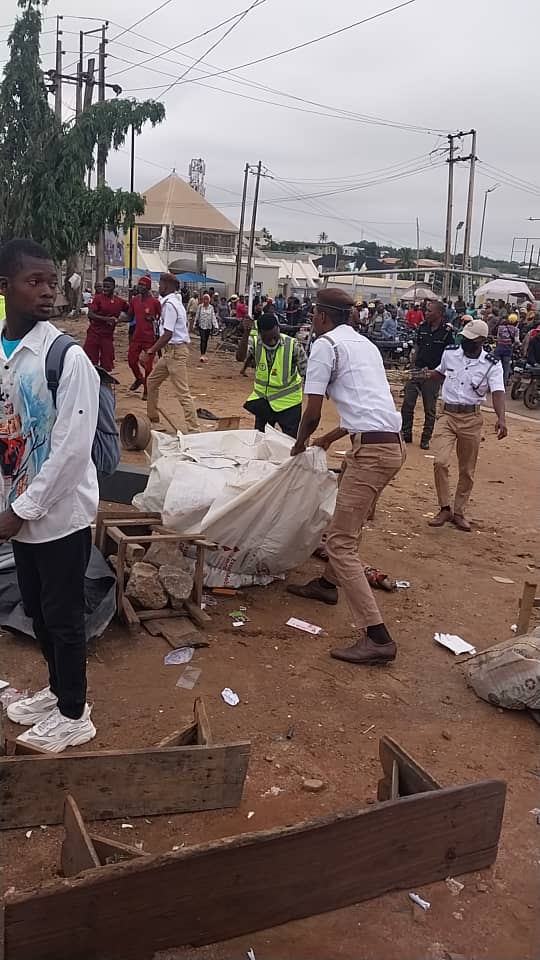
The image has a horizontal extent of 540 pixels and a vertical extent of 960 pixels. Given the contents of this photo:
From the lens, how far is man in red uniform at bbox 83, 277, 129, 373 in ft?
35.5

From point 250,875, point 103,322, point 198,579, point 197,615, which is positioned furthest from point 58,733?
point 103,322

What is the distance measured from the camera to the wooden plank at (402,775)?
2459 millimetres

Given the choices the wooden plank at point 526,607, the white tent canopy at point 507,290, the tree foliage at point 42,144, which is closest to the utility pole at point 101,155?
the tree foliage at point 42,144

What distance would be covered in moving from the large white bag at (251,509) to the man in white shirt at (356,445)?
48 centimetres

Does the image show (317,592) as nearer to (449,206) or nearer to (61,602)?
(61,602)

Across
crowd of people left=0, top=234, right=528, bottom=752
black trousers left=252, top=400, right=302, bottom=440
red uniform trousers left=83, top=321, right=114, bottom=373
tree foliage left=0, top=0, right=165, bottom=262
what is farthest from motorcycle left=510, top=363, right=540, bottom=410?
tree foliage left=0, top=0, right=165, bottom=262

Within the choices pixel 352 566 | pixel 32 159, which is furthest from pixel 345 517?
pixel 32 159

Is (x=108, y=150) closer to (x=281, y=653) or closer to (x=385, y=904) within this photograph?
(x=281, y=653)

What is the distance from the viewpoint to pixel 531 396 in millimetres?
14953

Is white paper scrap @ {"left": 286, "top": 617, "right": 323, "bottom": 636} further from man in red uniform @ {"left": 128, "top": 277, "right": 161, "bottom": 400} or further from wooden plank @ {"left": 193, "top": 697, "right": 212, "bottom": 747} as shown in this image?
man in red uniform @ {"left": 128, "top": 277, "right": 161, "bottom": 400}

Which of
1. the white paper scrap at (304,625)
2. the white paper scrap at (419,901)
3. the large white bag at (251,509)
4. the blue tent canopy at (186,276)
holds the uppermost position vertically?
the blue tent canopy at (186,276)

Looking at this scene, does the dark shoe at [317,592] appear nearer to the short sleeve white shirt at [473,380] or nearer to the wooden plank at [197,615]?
the wooden plank at [197,615]

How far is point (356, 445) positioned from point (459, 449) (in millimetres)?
2696

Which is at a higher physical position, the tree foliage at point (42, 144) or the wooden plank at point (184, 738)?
the tree foliage at point (42, 144)
